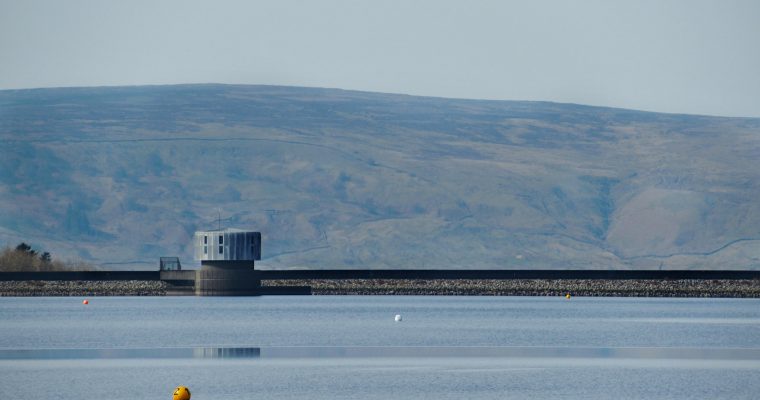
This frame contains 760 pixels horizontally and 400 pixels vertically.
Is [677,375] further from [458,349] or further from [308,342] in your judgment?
[308,342]

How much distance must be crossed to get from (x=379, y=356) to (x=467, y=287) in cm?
7654

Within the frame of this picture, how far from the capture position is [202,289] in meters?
106

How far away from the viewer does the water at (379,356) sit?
33.7 meters

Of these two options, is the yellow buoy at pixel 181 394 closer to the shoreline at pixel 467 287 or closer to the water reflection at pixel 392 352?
the water reflection at pixel 392 352

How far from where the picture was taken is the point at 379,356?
43.9 meters

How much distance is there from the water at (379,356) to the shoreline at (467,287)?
35913 mm

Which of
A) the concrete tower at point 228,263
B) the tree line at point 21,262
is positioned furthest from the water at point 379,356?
the tree line at point 21,262

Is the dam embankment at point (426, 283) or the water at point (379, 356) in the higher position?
the dam embankment at point (426, 283)

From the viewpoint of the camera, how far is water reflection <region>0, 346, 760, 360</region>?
4400 cm

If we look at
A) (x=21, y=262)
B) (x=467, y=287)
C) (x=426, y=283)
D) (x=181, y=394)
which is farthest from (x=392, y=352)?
(x=21, y=262)

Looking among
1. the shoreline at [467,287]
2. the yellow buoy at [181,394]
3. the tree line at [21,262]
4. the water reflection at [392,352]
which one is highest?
the tree line at [21,262]

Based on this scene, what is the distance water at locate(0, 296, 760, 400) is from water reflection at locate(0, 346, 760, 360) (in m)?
0.06

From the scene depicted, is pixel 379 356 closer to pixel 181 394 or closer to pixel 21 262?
pixel 181 394

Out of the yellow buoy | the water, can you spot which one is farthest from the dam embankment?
the yellow buoy
